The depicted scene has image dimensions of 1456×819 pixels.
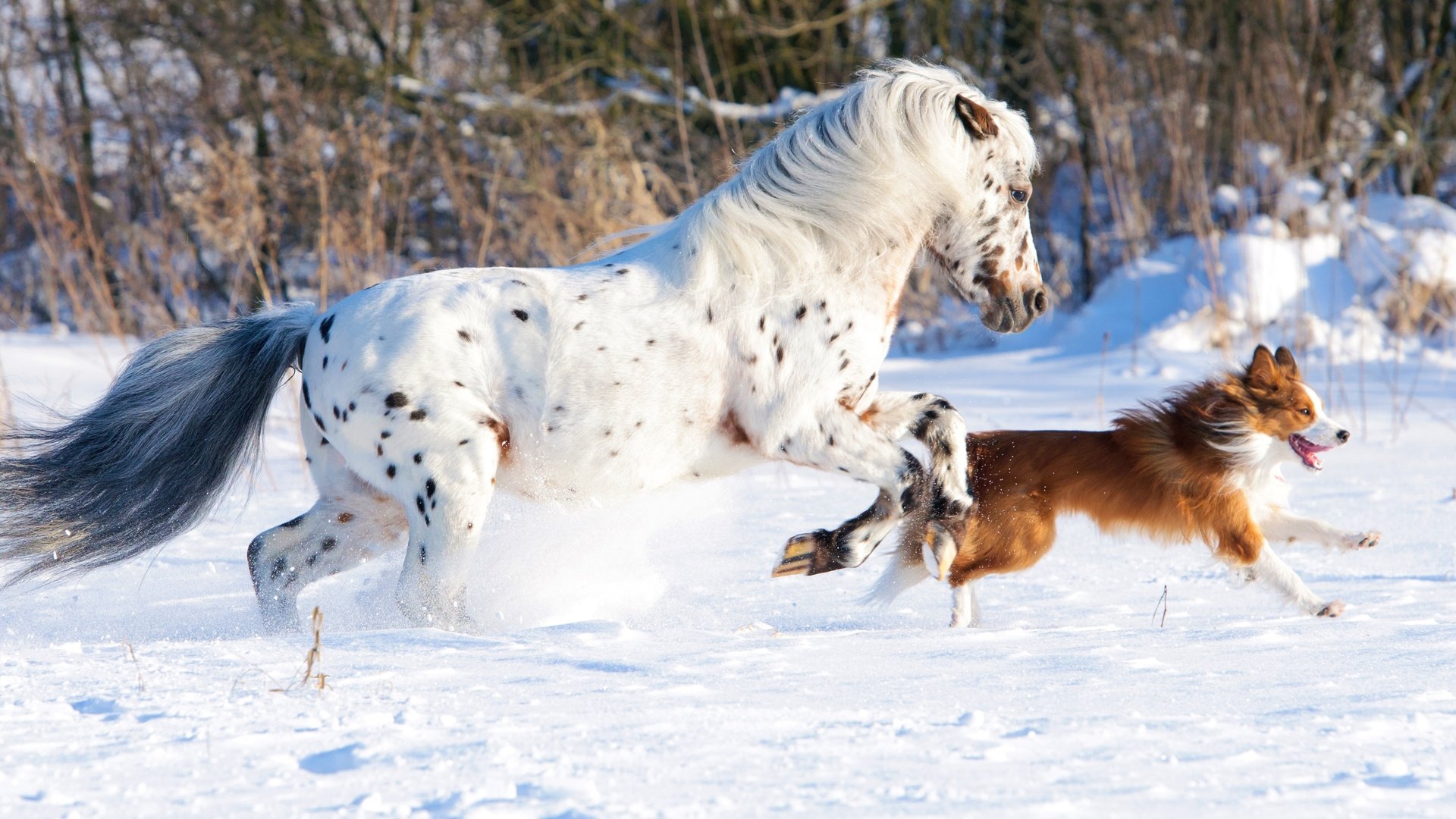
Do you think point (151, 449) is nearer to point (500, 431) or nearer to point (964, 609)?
point (500, 431)

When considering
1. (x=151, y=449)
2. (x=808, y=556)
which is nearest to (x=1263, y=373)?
(x=808, y=556)

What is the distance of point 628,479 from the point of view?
372 centimetres

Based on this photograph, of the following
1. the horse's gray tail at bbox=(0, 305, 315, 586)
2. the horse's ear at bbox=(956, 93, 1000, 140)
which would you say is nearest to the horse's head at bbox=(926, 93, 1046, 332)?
the horse's ear at bbox=(956, 93, 1000, 140)

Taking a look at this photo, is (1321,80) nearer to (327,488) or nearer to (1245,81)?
(1245,81)

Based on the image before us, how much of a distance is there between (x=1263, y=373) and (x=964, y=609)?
1.36m

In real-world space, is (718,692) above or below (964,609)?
above

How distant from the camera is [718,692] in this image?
2605 mm

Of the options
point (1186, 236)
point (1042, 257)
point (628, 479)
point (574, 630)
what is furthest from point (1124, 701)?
point (1042, 257)

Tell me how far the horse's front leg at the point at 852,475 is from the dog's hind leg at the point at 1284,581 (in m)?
1.22

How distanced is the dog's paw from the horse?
127 centimetres

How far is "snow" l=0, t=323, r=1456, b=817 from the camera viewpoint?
1.99 meters

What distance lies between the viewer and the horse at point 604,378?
11.9 ft

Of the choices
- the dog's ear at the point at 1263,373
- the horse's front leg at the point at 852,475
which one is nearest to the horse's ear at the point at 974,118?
the horse's front leg at the point at 852,475

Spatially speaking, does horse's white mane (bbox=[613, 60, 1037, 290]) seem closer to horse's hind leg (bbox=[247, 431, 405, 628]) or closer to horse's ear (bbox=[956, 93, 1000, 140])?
horse's ear (bbox=[956, 93, 1000, 140])
